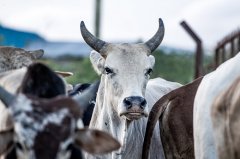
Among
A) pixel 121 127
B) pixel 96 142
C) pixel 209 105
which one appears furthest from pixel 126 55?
pixel 96 142

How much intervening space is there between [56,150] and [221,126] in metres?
1.35

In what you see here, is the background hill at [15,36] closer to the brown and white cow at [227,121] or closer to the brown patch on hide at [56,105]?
the brown patch on hide at [56,105]

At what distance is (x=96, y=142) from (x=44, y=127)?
0.62 m

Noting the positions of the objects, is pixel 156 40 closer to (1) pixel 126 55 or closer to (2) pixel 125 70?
(1) pixel 126 55

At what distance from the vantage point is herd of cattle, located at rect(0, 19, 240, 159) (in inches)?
274

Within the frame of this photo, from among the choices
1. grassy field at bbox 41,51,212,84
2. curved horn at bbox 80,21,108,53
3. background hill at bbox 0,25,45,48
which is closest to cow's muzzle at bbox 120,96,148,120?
curved horn at bbox 80,21,108,53

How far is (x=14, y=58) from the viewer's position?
1020cm

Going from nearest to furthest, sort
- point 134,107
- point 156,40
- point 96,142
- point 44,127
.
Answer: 1. point 44,127
2. point 96,142
3. point 134,107
4. point 156,40

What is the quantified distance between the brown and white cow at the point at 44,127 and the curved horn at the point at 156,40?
10.1 ft

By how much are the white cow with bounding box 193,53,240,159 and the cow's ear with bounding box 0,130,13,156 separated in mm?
1782

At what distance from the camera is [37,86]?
297 inches

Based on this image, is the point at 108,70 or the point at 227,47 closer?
the point at 108,70

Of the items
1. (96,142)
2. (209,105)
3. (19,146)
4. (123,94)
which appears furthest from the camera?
(123,94)

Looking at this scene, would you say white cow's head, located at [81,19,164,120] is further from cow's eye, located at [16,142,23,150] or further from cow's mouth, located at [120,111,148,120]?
cow's eye, located at [16,142,23,150]
